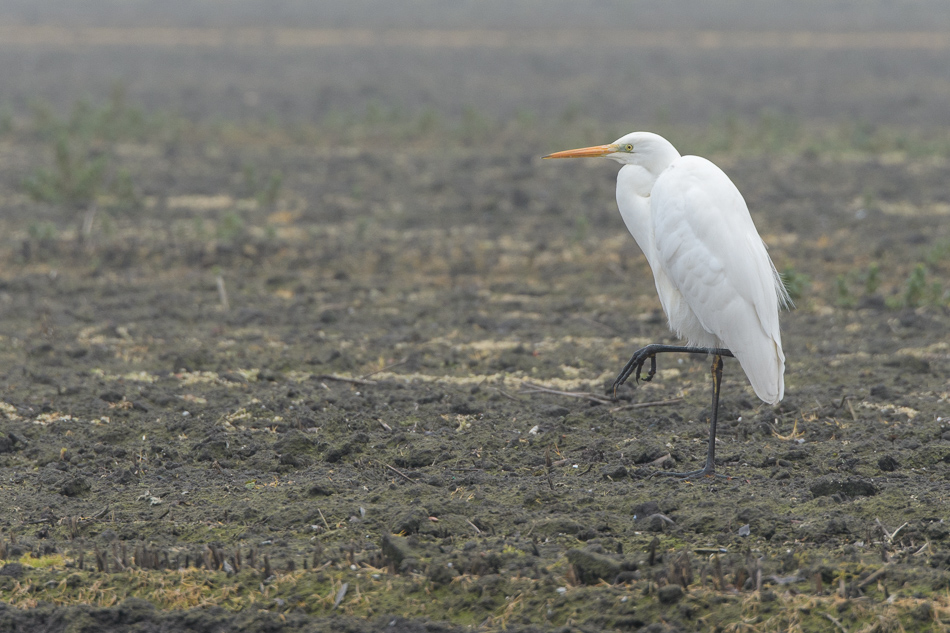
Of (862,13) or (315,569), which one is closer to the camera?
(315,569)

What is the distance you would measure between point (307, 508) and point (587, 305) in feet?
16.1

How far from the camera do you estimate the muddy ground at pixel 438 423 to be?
434 centimetres

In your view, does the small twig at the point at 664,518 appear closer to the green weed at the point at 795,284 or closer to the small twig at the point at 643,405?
the small twig at the point at 643,405

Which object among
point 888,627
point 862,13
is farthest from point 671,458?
A: point 862,13

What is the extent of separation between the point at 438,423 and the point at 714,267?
188 cm

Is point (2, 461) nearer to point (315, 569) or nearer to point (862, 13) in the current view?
point (315, 569)

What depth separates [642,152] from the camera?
243 inches

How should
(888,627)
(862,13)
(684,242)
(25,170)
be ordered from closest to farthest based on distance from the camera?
1. (888,627)
2. (684,242)
3. (25,170)
4. (862,13)

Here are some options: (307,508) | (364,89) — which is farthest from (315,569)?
(364,89)

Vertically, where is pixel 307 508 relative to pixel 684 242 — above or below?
below

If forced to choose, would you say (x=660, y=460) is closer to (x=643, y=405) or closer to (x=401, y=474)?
(x=643, y=405)

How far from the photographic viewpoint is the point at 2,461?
598 cm

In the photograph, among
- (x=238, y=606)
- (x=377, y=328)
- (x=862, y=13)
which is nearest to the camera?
(x=238, y=606)

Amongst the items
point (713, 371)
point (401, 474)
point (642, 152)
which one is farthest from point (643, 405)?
point (401, 474)
